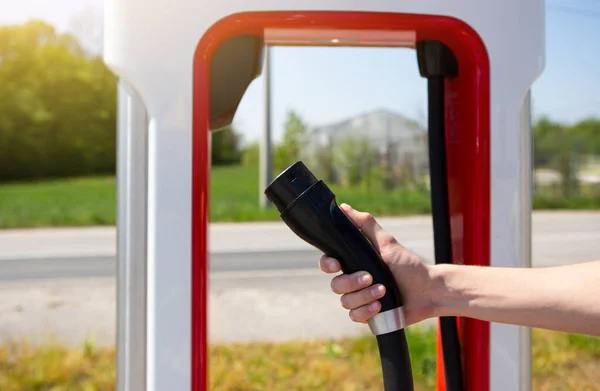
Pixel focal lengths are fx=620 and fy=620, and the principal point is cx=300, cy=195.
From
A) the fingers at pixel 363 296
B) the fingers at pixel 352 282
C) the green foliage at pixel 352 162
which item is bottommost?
the fingers at pixel 363 296

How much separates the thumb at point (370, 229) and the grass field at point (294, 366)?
2424 mm

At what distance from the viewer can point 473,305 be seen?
2.66 ft

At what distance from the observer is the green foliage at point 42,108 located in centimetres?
1400

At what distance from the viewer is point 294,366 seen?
3.41 m

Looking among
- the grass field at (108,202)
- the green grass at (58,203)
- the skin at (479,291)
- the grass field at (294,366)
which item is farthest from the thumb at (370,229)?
the green grass at (58,203)

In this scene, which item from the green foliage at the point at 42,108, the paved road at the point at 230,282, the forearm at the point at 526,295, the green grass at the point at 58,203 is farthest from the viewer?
the green foliage at the point at 42,108

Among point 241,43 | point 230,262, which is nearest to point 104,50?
point 241,43

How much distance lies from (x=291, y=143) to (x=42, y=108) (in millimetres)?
6092

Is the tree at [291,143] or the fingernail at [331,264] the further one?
the tree at [291,143]

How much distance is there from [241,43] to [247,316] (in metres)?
3.91

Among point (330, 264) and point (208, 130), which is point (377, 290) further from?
point (208, 130)

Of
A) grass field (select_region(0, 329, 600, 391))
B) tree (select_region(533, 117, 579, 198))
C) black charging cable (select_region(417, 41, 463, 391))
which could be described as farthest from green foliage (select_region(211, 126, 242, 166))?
black charging cable (select_region(417, 41, 463, 391))

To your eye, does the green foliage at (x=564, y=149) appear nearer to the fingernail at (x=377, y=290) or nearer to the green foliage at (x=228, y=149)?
the green foliage at (x=228, y=149)

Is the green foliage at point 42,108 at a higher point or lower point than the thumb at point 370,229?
higher
